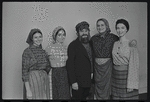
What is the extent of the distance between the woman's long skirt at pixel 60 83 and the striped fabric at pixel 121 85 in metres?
0.67

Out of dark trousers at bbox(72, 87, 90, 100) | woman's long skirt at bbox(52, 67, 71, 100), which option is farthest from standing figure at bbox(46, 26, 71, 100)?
dark trousers at bbox(72, 87, 90, 100)

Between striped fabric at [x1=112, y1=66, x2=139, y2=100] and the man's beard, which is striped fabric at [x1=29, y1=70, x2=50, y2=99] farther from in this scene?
striped fabric at [x1=112, y1=66, x2=139, y2=100]

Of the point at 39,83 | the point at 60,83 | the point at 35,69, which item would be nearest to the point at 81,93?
the point at 60,83

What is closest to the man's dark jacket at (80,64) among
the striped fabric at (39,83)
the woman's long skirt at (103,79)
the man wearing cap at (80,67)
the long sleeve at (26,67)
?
the man wearing cap at (80,67)

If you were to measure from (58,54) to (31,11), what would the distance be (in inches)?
31.2

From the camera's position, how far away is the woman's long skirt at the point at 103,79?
115 inches

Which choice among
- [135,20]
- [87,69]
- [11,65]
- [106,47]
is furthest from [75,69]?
[135,20]

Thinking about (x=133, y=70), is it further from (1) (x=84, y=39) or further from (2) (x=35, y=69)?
(2) (x=35, y=69)

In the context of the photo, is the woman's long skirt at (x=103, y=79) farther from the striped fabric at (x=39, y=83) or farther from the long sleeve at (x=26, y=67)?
the long sleeve at (x=26, y=67)

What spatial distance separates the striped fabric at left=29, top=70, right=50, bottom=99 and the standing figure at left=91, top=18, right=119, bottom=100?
0.71m

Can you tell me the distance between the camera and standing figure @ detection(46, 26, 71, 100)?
282 centimetres

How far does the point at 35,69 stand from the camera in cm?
278

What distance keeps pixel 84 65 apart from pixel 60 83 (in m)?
0.40

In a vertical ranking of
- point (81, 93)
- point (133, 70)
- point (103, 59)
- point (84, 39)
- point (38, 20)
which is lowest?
point (81, 93)
